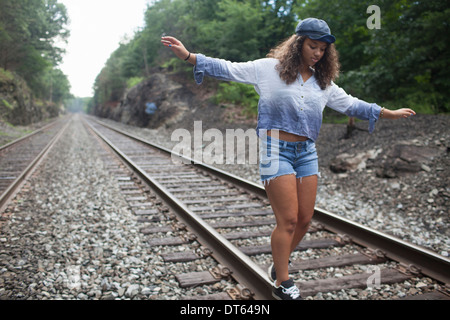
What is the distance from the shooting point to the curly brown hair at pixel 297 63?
211 centimetres

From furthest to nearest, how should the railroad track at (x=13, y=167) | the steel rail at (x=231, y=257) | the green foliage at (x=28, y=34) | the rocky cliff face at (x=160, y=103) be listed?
the green foliage at (x=28, y=34)
the rocky cliff face at (x=160, y=103)
the railroad track at (x=13, y=167)
the steel rail at (x=231, y=257)

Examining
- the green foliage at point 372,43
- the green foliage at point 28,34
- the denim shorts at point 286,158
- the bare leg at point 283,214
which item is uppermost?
the green foliage at point 28,34

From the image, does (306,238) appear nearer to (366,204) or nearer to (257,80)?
(366,204)

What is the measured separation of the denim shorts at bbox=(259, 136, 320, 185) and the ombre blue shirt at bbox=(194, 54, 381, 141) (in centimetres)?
9

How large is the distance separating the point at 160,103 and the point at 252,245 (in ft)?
66.4

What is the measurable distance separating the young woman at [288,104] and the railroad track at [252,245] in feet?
2.40

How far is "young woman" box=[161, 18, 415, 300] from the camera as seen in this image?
2.12 m

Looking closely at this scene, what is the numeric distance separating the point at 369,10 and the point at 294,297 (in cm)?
896

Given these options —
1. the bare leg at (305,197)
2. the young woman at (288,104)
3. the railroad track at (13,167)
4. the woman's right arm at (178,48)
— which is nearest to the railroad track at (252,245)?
the bare leg at (305,197)

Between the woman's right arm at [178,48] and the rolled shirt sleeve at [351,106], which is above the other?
the woman's right arm at [178,48]

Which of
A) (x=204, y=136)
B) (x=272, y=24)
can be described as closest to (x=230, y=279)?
(x=204, y=136)

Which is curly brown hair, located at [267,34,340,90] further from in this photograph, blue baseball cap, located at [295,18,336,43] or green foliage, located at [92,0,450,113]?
green foliage, located at [92,0,450,113]

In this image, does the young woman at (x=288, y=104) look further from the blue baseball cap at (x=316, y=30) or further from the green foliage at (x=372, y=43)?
the green foliage at (x=372, y=43)

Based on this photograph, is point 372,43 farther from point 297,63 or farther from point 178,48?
point 178,48
